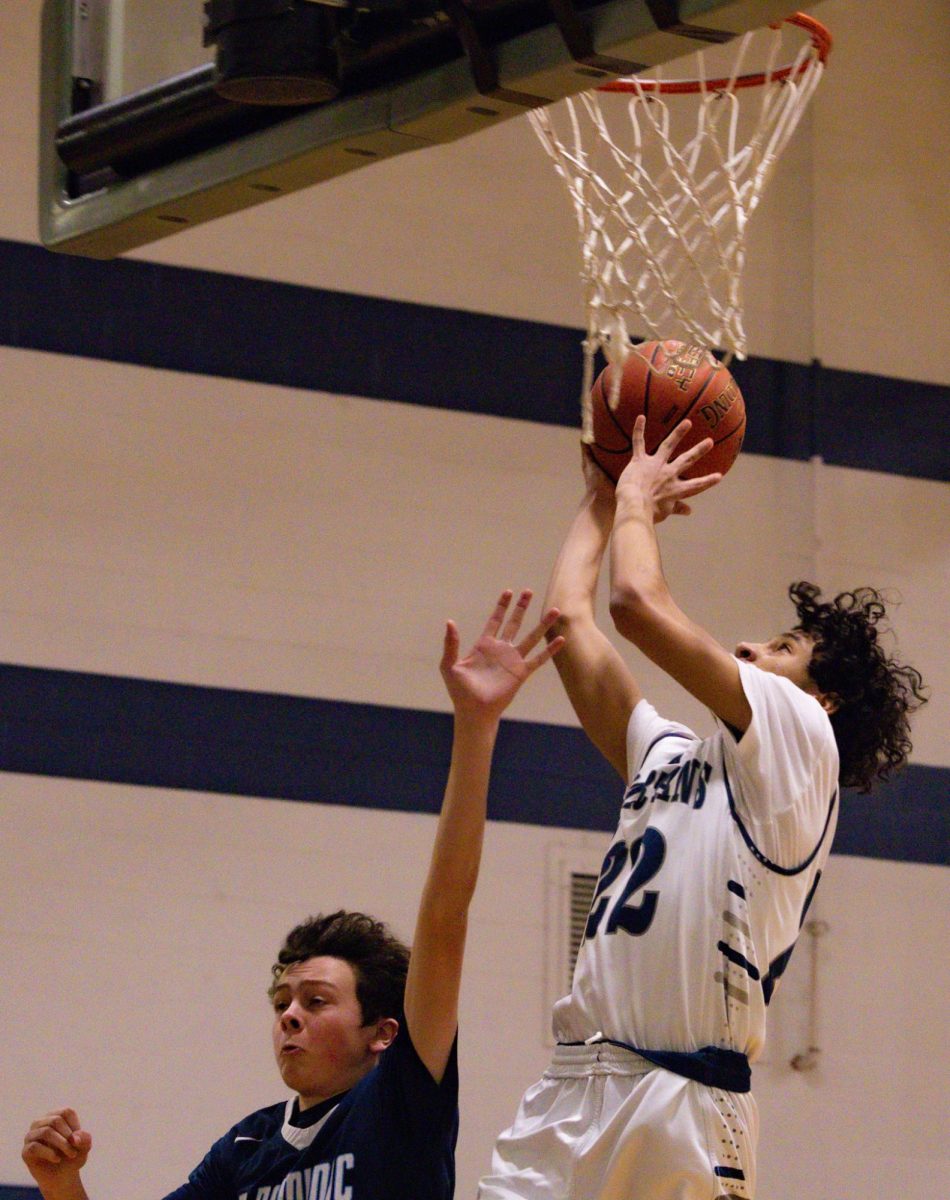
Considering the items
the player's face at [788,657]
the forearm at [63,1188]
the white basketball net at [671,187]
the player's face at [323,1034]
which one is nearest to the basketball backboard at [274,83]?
the white basketball net at [671,187]

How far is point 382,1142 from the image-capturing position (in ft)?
9.39

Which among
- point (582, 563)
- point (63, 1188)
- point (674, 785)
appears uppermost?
point (582, 563)

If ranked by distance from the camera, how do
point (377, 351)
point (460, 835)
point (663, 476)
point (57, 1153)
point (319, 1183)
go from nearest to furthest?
1. point (460, 835)
2. point (319, 1183)
3. point (57, 1153)
4. point (663, 476)
5. point (377, 351)

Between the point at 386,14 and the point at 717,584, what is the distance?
395 cm

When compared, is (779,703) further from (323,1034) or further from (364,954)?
(323,1034)

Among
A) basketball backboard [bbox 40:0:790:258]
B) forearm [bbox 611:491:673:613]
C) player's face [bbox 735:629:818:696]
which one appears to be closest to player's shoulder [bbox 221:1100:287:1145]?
forearm [bbox 611:491:673:613]

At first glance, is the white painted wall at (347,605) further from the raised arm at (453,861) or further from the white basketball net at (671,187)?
the raised arm at (453,861)

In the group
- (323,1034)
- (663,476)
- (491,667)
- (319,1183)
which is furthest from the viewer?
(663,476)

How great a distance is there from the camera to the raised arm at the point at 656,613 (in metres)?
3.35

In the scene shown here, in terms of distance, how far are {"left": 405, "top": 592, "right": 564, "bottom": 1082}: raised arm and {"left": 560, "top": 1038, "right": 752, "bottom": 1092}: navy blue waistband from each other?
21.0 inches

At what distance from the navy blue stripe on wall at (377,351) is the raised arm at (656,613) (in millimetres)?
3098

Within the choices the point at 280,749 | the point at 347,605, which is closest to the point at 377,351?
the point at 347,605

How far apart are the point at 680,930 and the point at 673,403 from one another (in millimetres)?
1112

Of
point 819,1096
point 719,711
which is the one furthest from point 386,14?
point 819,1096
